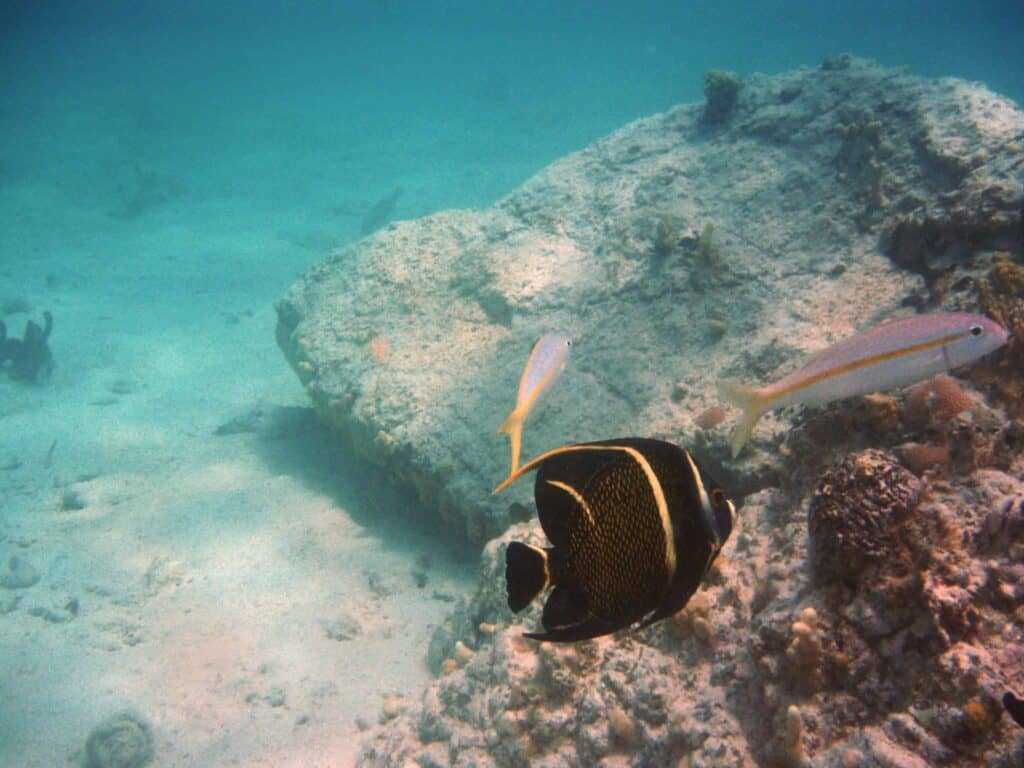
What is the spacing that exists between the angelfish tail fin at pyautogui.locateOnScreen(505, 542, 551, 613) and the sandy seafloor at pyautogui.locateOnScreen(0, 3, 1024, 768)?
4.47 meters

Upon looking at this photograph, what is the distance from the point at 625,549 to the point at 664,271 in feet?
15.9

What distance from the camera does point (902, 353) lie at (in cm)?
204

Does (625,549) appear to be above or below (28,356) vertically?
above

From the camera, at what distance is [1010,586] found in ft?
5.63

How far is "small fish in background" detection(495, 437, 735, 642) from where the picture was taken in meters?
A: 1.07

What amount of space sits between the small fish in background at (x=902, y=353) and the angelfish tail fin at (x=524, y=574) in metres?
1.65

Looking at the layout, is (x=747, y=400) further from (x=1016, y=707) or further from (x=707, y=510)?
(x=707, y=510)

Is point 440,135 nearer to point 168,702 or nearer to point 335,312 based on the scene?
point 335,312

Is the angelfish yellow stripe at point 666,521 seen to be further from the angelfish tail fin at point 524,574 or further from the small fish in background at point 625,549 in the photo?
the angelfish tail fin at point 524,574

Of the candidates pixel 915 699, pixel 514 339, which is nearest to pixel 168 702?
pixel 514 339

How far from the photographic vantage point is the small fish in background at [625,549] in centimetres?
107

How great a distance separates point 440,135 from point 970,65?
6247 centimetres

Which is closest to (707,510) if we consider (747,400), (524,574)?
(524,574)

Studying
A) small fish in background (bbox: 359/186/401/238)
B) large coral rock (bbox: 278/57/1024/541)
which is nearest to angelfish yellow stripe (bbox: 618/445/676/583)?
large coral rock (bbox: 278/57/1024/541)
